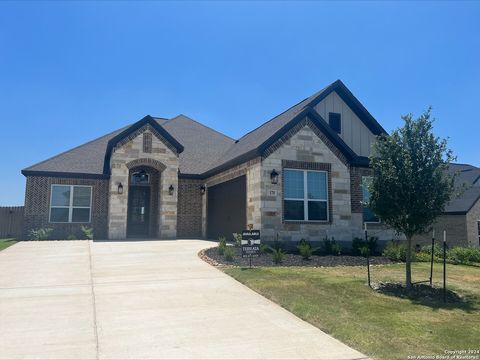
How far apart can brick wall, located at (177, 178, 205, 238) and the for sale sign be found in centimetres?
1076

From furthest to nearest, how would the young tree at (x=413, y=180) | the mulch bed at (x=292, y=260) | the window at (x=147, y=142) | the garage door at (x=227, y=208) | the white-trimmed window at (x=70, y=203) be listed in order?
the white-trimmed window at (x=70, y=203) → the window at (x=147, y=142) → the garage door at (x=227, y=208) → the mulch bed at (x=292, y=260) → the young tree at (x=413, y=180)

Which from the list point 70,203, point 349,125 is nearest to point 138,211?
point 70,203

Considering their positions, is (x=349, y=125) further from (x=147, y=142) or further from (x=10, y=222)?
(x=10, y=222)

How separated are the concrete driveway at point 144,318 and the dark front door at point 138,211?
1066cm

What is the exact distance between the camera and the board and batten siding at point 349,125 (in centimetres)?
1909

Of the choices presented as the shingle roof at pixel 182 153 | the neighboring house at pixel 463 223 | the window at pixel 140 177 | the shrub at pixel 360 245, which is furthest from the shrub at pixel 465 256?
the window at pixel 140 177

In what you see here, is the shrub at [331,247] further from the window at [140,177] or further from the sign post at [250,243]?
the window at [140,177]

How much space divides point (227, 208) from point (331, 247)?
5816 mm

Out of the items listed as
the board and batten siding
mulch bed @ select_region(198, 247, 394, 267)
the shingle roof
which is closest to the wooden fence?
the shingle roof

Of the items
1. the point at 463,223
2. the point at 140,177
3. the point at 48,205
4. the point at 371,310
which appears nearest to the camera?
the point at 371,310

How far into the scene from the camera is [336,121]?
1923cm

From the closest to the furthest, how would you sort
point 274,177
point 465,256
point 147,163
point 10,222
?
point 465,256 → point 274,177 → point 147,163 → point 10,222

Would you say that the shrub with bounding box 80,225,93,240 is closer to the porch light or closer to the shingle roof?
the shingle roof

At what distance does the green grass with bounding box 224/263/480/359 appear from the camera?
17.8ft
